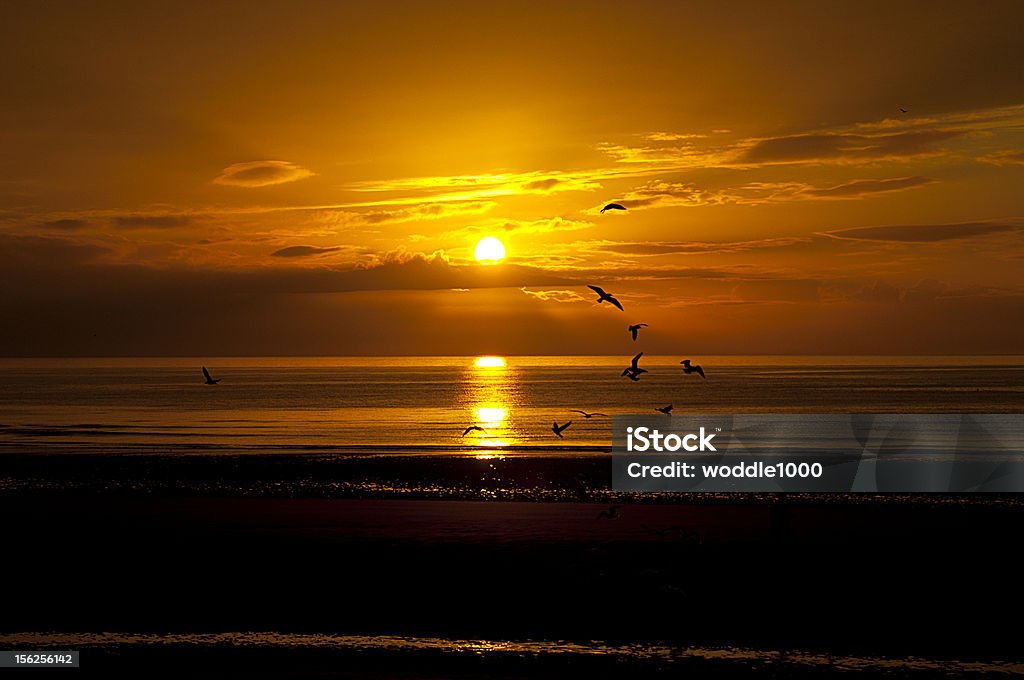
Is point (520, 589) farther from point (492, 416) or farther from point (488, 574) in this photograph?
point (492, 416)

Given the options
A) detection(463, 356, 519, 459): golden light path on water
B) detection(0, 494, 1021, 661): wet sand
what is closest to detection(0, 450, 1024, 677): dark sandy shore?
detection(0, 494, 1021, 661): wet sand

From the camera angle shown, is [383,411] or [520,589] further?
[383,411]

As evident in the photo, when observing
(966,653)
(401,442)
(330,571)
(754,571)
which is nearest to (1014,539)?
(754,571)

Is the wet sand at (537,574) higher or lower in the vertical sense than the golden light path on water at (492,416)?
higher

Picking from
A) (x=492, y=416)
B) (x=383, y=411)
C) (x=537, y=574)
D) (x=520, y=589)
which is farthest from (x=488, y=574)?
(x=383, y=411)

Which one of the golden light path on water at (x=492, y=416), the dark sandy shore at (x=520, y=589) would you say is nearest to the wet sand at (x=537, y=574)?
the dark sandy shore at (x=520, y=589)

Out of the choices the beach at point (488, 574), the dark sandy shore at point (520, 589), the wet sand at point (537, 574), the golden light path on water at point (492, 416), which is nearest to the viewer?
the dark sandy shore at point (520, 589)

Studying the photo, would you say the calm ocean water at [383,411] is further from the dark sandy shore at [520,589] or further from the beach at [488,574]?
the dark sandy shore at [520,589]

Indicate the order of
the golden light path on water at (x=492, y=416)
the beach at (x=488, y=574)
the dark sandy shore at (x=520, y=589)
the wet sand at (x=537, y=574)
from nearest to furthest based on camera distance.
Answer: the dark sandy shore at (x=520, y=589) → the beach at (x=488, y=574) → the wet sand at (x=537, y=574) → the golden light path on water at (x=492, y=416)

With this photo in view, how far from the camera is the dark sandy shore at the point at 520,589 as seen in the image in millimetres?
17609

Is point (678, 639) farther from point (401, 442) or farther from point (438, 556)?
point (401, 442)

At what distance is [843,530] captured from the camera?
28922 mm

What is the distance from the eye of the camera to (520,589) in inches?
865

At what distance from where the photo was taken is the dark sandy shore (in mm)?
17609
